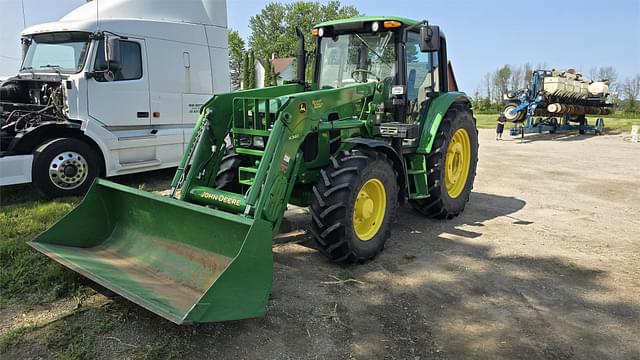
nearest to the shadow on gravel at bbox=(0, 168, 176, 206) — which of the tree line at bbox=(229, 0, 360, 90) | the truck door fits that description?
the truck door

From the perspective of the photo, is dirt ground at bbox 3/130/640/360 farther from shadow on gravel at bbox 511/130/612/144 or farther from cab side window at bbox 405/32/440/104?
shadow on gravel at bbox 511/130/612/144

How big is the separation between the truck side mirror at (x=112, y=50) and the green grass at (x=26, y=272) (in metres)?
2.77

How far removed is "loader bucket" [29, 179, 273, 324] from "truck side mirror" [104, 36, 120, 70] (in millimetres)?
3402

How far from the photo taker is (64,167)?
6.89m

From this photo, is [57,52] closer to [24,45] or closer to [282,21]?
[24,45]

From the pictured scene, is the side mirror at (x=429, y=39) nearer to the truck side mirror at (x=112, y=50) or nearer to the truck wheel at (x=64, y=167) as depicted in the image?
the truck side mirror at (x=112, y=50)

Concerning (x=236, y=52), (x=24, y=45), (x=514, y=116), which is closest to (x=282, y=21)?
(x=236, y=52)

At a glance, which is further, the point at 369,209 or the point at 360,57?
the point at 360,57

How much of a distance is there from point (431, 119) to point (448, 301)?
253 cm

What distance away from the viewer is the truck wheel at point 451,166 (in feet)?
18.7

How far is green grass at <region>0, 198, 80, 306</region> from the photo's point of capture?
12.2ft

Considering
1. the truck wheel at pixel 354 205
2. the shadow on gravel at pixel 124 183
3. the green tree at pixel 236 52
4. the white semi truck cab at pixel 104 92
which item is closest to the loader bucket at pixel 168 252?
the truck wheel at pixel 354 205

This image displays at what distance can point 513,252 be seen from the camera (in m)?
5.01

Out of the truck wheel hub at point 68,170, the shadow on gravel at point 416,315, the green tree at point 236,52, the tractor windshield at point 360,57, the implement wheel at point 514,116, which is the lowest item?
the shadow on gravel at point 416,315
